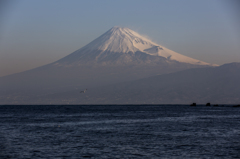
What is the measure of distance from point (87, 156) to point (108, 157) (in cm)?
223

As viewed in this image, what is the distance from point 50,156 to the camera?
37.9 metres

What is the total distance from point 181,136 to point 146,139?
6.46m

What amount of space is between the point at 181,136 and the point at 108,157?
20.0 m

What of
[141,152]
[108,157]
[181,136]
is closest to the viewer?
[108,157]

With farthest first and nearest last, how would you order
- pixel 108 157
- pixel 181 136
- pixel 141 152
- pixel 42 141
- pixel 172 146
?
pixel 181 136, pixel 42 141, pixel 172 146, pixel 141 152, pixel 108 157

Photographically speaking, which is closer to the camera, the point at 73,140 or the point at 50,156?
the point at 50,156

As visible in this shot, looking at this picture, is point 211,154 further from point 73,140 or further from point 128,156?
point 73,140

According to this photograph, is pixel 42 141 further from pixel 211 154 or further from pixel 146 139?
pixel 211 154

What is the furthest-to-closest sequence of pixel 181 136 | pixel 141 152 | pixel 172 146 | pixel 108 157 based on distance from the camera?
pixel 181 136
pixel 172 146
pixel 141 152
pixel 108 157

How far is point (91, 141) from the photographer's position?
49250 millimetres

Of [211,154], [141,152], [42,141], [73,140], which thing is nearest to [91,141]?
[73,140]

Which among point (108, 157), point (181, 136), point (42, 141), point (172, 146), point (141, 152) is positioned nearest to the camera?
point (108, 157)

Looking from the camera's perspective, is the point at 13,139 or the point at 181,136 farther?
the point at 181,136

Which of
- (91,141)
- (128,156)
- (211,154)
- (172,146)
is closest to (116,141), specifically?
Answer: (91,141)
